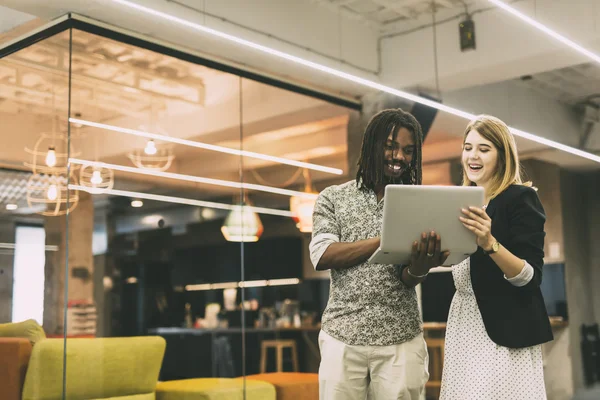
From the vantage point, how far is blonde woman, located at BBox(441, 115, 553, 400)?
2.24 m

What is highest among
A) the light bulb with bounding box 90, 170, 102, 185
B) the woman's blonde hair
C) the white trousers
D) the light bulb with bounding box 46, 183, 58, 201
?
the light bulb with bounding box 90, 170, 102, 185

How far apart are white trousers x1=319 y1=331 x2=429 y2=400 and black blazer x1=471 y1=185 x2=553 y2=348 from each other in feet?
0.85

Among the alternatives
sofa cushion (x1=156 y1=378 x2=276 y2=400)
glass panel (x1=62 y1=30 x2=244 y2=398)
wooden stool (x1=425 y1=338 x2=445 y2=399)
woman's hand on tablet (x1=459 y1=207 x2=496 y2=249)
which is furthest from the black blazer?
wooden stool (x1=425 y1=338 x2=445 y2=399)

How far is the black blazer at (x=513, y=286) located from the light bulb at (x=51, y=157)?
3.17m

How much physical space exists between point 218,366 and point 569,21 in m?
3.56

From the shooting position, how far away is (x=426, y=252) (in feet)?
7.28

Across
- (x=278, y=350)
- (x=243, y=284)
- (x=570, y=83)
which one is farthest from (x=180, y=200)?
(x=570, y=83)

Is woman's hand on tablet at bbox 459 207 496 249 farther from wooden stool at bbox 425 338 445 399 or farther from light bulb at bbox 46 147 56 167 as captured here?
wooden stool at bbox 425 338 445 399

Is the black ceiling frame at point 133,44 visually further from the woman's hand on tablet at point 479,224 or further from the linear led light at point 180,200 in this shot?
the woman's hand on tablet at point 479,224

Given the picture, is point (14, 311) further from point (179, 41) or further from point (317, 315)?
point (317, 315)

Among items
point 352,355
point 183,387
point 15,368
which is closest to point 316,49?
point 183,387

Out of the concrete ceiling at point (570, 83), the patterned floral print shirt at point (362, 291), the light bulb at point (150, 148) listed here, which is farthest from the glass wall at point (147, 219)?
the patterned floral print shirt at point (362, 291)

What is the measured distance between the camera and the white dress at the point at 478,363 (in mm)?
2268

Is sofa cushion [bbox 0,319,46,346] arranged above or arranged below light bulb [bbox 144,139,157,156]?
below
